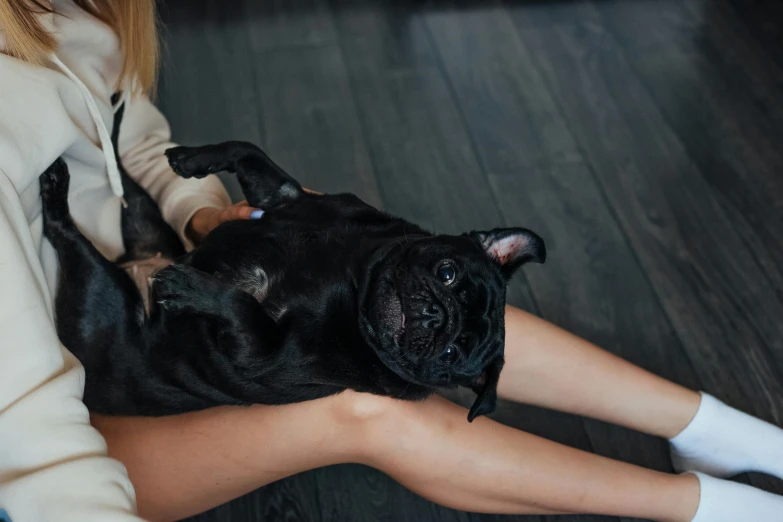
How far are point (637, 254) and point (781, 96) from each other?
1.05 meters

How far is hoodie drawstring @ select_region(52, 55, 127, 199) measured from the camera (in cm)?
153

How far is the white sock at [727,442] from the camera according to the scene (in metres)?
1.93

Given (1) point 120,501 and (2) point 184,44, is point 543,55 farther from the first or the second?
(1) point 120,501

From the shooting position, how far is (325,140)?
2.75 m

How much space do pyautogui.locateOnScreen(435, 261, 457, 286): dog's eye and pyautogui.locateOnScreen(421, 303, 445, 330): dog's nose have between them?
0.21 feet

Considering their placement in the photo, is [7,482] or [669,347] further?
[669,347]

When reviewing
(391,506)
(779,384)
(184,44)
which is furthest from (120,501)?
(184,44)

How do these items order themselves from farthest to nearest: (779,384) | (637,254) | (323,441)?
(637,254) → (779,384) → (323,441)

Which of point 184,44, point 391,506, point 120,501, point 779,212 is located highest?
point 120,501

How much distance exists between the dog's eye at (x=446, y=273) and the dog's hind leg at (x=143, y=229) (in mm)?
709

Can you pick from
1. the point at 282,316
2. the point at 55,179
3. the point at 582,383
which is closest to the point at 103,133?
the point at 55,179

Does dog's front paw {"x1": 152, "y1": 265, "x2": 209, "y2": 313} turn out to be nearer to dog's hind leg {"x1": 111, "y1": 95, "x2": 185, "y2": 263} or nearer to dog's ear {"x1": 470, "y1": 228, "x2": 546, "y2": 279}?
dog's hind leg {"x1": 111, "y1": 95, "x2": 185, "y2": 263}

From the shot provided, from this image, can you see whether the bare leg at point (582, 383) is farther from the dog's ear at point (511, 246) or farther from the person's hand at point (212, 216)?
the person's hand at point (212, 216)

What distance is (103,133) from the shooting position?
5.32 ft
